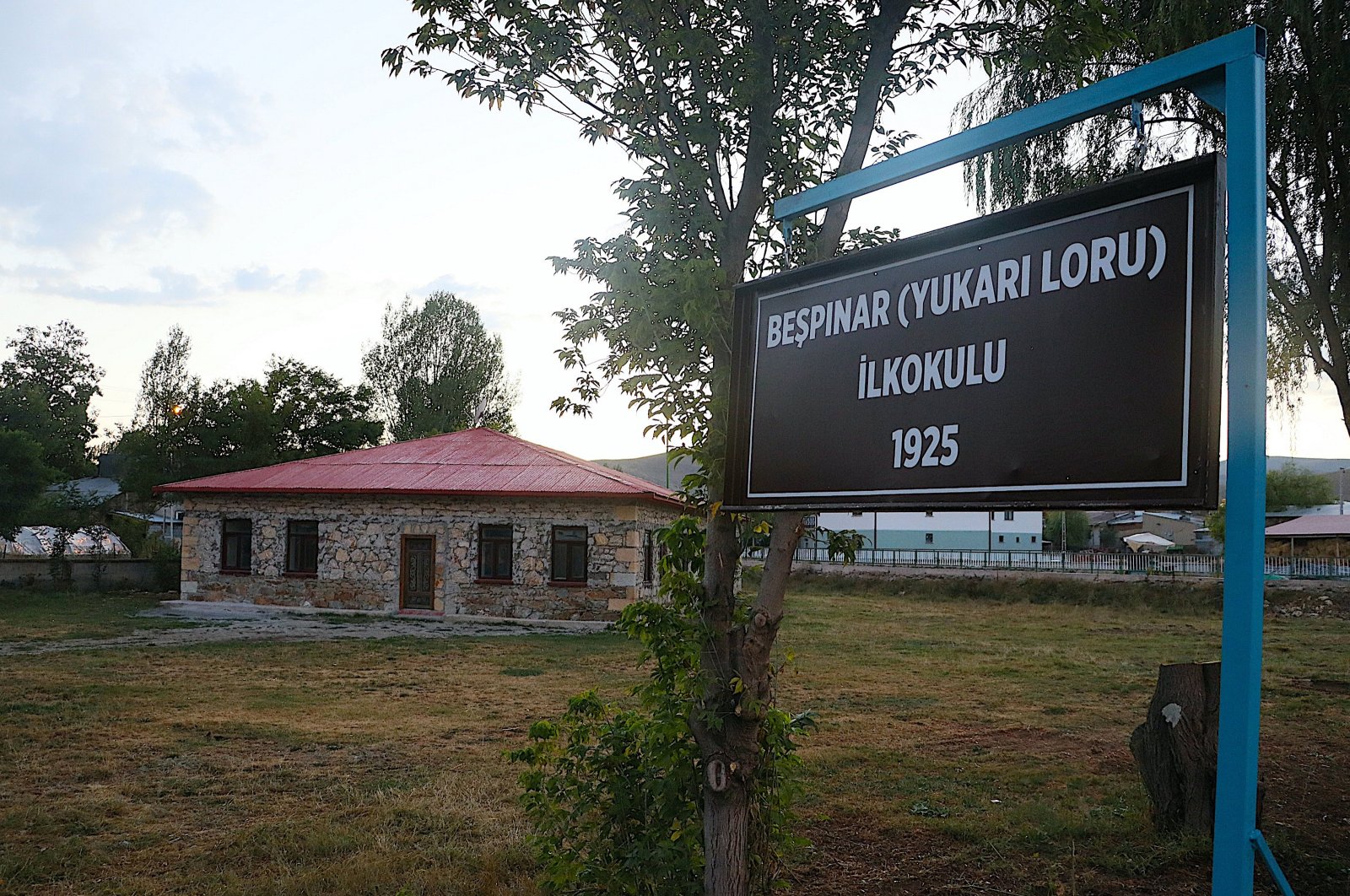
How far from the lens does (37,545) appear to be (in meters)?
40.3

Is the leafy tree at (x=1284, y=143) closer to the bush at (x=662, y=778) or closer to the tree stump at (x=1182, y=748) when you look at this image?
the tree stump at (x=1182, y=748)

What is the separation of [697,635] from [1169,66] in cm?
221

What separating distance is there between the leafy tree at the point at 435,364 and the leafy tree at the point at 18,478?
743 inches

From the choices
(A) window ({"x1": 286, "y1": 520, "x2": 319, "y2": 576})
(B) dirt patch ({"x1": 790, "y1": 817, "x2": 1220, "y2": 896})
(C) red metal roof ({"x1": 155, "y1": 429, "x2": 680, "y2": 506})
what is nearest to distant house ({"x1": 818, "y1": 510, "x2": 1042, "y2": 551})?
(C) red metal roof ({"x1": 155, "y1": 429, "x2": 680, "y2": 506})

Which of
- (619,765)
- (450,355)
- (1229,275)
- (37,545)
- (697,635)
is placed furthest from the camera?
(450,355)

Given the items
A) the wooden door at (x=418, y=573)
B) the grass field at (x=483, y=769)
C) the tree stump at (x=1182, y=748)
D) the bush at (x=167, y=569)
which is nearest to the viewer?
the grass field at (x=483, y=769)

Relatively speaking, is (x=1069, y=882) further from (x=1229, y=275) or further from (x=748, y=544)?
(x=1229, y=275)

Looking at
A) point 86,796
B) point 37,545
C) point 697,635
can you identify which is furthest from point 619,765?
point 37,545

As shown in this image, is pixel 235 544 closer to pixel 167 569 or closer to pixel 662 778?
pixel 167 569

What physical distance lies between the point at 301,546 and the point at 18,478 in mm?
8894

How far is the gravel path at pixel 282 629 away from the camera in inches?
584

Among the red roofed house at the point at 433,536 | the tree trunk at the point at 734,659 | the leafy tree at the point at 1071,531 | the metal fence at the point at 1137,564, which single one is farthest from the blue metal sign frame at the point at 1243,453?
the leafy tree at the point at 1071,531

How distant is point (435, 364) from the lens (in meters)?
43.8

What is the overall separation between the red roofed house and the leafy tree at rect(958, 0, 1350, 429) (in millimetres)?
10557
